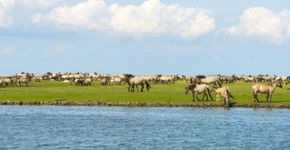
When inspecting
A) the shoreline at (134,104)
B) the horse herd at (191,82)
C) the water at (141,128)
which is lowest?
the water at (141,128)

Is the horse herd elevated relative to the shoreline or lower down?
elevated

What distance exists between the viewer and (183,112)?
49.3 metres

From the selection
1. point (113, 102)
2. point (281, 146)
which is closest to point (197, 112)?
point (113, 102)

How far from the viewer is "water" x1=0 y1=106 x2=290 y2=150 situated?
31.8m

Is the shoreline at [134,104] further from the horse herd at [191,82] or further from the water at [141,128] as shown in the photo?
the water at [141,128]

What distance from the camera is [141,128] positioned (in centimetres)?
3966

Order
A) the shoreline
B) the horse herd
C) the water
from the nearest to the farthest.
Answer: the water, the shoreline, the horse herd

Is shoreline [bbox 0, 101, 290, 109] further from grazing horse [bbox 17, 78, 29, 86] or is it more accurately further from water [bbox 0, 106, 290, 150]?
grazing horse [bbox 17, 78, 29, 86]

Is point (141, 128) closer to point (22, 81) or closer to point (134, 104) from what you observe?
point (134, 104)

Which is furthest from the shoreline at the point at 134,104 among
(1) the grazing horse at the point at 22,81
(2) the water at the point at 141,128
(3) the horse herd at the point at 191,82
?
(1) the grazing horse at the point at 22,81

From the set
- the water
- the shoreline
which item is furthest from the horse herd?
the water

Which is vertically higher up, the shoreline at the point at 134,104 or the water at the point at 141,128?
the shoreline at the point at 134,104

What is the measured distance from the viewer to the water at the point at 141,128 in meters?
31.8

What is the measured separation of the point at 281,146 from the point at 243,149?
223cm
